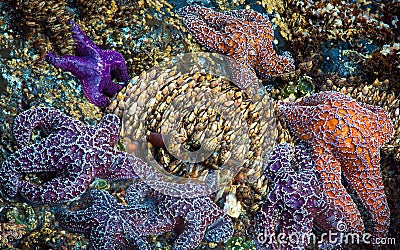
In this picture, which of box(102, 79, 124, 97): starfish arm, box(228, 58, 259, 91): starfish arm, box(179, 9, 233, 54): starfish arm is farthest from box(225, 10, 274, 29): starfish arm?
box(102, 79, 124, 97): starfish arm

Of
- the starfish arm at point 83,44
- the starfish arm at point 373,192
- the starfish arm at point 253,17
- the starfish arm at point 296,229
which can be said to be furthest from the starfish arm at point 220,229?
the starfish arm at point 253,17

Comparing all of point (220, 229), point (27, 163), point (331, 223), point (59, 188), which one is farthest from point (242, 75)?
point (27, 163)

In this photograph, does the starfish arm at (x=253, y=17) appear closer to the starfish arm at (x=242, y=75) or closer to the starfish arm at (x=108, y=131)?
the starfish arm at (x=242, y=75)

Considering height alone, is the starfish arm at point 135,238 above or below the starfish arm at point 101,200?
below

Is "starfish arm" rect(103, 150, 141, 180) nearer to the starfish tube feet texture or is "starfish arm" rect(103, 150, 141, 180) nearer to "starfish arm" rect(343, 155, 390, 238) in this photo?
the starfish tube feet texture

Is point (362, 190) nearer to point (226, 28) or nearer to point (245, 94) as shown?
point (245, 94)

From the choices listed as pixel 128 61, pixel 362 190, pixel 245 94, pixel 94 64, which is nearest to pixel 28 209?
pixel 94 64
